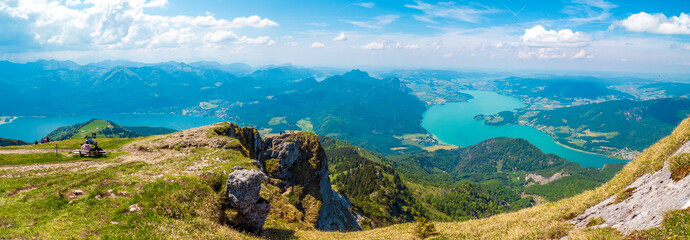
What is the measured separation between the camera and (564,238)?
12734mm

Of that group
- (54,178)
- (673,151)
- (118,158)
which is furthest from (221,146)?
(673,151)

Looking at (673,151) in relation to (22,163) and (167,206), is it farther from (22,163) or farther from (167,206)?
(22,163)

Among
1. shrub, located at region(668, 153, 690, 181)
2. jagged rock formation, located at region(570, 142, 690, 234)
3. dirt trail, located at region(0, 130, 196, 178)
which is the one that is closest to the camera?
jagged rock formation, located at region(570, 142, 690, 234)

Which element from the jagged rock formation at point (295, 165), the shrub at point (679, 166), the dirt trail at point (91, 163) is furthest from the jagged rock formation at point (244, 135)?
the shrub at point (679, 166)

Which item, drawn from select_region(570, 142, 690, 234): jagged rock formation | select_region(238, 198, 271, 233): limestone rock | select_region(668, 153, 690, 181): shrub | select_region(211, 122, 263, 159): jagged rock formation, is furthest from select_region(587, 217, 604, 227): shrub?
select_region(211, 122, 263, 159): jagged rock formation

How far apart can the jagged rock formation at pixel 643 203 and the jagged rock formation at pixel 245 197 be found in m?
21.6

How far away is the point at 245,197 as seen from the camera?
22.3 meters

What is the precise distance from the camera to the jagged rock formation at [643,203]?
10125 mm

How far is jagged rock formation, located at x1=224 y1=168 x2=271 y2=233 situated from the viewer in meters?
22.1

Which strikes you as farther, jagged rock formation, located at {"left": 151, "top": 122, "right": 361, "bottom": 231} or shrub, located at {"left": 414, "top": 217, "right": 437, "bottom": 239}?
jagged rock formation, located at {"left": 151, "top": 122, "right": 361, "bottom": 231}

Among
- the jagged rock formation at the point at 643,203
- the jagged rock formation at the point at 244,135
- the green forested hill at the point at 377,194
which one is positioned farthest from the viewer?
the green forested hill at the point at 377,194

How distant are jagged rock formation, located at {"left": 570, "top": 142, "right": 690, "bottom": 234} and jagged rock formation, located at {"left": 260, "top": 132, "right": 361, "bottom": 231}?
1795 inches

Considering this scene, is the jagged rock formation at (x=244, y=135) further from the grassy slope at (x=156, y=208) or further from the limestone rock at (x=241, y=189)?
the limestone rock at (x=241, y=189)

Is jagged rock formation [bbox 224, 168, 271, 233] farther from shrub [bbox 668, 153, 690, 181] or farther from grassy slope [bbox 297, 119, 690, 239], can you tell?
shrub [bbox 668, 153, 690, 181]
